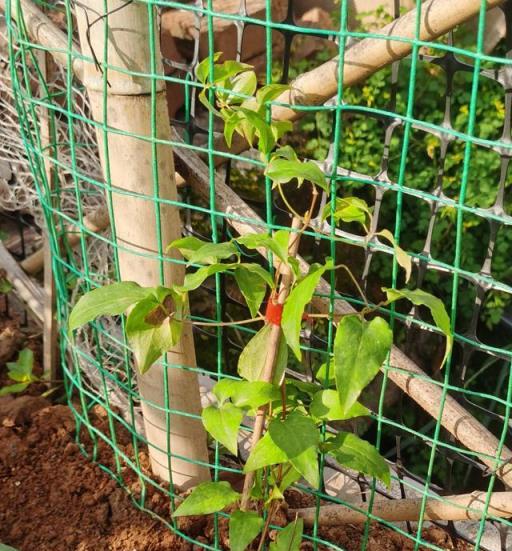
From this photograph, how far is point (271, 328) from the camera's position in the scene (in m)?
1.60

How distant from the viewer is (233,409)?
1.59 meters

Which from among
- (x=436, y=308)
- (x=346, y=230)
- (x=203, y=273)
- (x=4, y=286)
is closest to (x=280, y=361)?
(x=203, y=273)

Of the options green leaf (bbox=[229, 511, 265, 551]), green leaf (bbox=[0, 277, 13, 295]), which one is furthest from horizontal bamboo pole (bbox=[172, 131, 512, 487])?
green leaf (bbox=[0, 277, 13, 295])

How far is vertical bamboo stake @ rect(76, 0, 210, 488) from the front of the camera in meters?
1.55

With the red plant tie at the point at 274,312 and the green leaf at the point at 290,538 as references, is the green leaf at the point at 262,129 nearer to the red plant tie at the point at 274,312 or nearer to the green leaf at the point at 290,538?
the red plant tie at the point at 274,312

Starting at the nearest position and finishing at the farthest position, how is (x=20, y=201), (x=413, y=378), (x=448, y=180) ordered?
(x=413, y=378) < (x=20, y=201) < (x=448, y=180)

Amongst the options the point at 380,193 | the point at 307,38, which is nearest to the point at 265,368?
the point at 380,193

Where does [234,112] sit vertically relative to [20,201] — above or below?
above

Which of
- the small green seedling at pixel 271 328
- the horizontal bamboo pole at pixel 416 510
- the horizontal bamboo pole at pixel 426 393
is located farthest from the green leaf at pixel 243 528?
the horizontal bamboo pole at pixel 426 393

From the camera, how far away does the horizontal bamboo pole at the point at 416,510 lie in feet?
5.65

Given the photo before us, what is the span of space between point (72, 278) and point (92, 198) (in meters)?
0.30

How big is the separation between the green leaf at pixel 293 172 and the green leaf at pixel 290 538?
837 millimetres

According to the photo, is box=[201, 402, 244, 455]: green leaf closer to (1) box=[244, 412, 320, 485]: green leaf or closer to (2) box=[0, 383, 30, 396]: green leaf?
(1) box=[244, 412, 320, 485]: green leaf

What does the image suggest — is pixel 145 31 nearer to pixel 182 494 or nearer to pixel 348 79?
pixel 348 79
